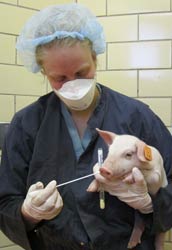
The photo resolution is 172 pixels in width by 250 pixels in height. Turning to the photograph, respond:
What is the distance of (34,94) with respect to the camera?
1.39 m

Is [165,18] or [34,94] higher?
[165,18]

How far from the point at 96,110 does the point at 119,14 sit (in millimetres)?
534

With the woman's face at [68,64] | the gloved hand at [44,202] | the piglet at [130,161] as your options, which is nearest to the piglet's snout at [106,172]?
the piglet at [130,161]

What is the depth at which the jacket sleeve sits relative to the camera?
92 cm

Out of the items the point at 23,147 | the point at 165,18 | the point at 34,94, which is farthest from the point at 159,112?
the point at 23,147

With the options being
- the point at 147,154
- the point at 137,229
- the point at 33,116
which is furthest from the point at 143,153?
the point at 33,116

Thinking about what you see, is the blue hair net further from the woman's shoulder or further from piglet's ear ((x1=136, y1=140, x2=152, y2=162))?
piglet's ear ((x1=136, y1=140, x2=152, y2=162))

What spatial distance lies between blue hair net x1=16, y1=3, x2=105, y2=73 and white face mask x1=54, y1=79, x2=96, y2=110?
10 cm

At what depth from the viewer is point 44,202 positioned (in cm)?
79

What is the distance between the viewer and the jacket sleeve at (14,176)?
918mm

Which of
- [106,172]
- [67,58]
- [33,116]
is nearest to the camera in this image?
[106,172]

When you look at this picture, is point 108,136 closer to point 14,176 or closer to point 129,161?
point 129,161

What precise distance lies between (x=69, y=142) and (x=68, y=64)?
0.62ft

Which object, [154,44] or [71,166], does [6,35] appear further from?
[71,166]
